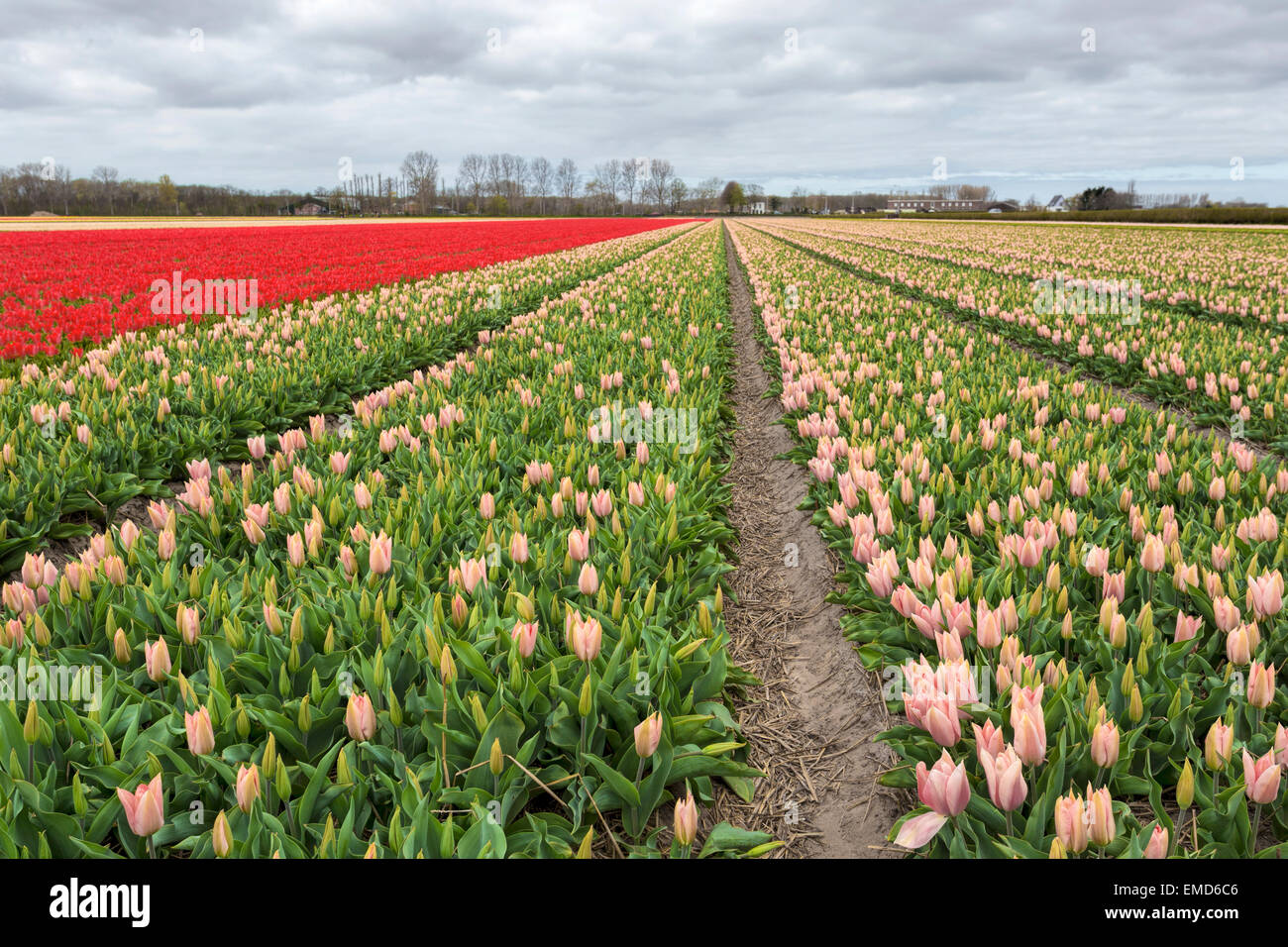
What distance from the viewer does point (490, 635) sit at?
101 inches

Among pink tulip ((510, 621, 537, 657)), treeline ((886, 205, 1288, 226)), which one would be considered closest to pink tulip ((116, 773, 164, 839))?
pink tulip ((510, 621, 537, 657))

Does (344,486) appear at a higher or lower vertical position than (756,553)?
higher

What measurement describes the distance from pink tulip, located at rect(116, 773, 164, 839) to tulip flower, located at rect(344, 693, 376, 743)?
0.47m

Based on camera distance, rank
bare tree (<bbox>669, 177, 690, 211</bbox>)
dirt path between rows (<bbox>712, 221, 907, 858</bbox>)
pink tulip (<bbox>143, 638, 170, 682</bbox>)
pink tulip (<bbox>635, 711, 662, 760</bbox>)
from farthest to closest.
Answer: bare tree (<bbox>669, 177, 690, 211</bbox>)
dirt path between rows (<bbox>712, 221, 907, 858</bbox>)
pink tulip (<bbox>143, 638, 170, 682</bbox>)
pink tulip (<bbox>635, 711, 662, 760</bbox>)

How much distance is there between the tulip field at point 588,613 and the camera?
6.64ft

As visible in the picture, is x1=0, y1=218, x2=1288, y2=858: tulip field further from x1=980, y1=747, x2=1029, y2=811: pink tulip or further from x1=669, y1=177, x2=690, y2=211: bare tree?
x1=669, y1=177, x2=690, y2=211: bare tree

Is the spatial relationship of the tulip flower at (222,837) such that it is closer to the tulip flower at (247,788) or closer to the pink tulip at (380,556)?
the tulip flower at (247,788)

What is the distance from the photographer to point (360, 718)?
7.04ft

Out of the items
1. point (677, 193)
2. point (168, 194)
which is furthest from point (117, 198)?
point (677, 193)

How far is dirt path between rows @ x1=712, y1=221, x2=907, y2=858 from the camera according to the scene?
254 cm

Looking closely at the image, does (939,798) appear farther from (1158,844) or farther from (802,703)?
(802,703)

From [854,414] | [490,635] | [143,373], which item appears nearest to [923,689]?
[490,635]

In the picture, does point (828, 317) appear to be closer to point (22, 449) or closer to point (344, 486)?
point (344, 486)

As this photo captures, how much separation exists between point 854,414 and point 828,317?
5039mm
